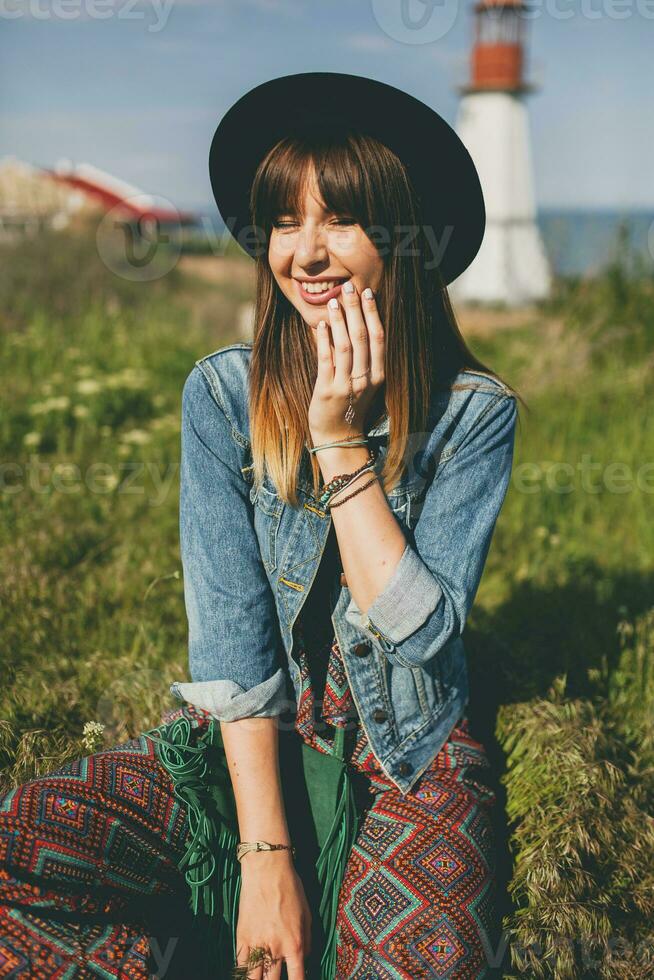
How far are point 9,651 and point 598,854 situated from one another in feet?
6.36

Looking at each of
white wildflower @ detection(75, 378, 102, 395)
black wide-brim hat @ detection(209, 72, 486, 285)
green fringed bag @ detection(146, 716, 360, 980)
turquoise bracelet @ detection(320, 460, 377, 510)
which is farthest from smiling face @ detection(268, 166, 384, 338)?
white wildflower @ detection(75, 378, 102, 395)

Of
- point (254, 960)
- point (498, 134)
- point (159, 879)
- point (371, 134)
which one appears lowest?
point (254, 960)

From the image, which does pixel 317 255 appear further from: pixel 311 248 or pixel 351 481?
pixel 351 481

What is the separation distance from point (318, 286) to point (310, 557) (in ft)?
2.09

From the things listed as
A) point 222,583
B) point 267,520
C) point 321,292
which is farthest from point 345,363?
point 222,583

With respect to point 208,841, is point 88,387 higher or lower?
higher

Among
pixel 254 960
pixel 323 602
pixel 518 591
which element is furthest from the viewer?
pixel 518 591

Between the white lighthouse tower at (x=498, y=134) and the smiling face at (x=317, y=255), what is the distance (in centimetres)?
1958

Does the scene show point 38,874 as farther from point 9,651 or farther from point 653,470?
point 653,470

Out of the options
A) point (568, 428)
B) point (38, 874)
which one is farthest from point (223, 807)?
point (568, 428)

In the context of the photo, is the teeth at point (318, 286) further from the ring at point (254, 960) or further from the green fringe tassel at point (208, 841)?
the ring at point (254, 960)

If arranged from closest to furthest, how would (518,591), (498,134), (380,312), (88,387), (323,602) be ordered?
(380,312) < (323,602) < (518,591) < (88,387) < (498,134)

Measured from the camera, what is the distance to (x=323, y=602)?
7.23 feet

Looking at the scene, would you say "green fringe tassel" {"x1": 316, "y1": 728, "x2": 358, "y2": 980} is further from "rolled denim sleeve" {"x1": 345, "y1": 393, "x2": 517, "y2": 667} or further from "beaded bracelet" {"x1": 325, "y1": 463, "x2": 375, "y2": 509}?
"beaded bracelet" {"x1": 325, "y1": 463, "x2": 375, "y2": 509}
